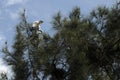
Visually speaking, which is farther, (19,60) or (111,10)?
(111,10)

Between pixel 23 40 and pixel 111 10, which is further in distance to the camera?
pixel 111 10

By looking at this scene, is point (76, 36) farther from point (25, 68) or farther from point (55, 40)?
point (25, 68)

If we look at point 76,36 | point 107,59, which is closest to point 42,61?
point 76,36

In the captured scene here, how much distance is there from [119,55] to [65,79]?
1.02 meters

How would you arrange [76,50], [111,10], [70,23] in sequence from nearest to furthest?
[76,50]
[70,23]
[111,10]

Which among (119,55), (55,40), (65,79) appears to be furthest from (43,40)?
(119,55)

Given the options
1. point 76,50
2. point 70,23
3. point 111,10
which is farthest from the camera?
point 111,10

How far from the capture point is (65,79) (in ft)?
21.7

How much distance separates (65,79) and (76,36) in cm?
58

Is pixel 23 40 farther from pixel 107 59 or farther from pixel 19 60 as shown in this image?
pixel 107 59

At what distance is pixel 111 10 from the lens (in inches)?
293

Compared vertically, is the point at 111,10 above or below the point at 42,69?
above

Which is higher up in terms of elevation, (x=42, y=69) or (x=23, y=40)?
(x=23, y=40)

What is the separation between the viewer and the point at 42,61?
21.7ft
